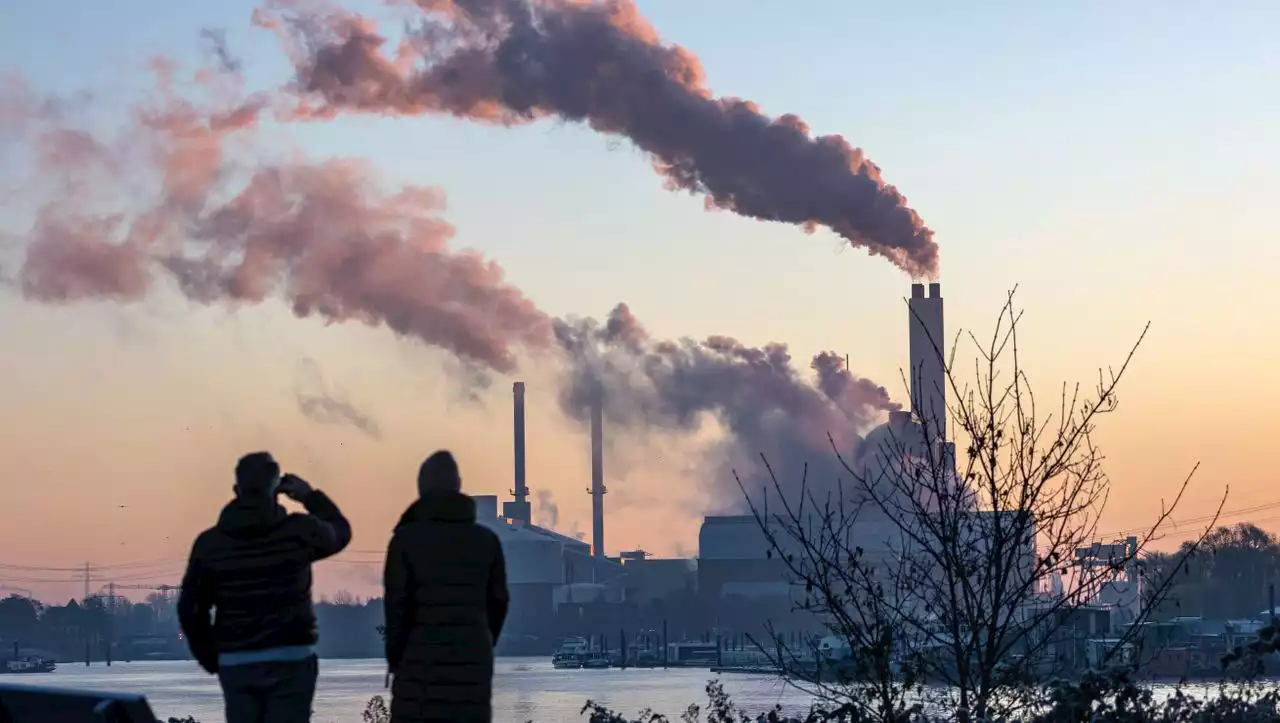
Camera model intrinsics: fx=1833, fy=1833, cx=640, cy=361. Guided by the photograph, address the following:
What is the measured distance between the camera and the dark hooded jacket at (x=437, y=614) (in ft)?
27.2

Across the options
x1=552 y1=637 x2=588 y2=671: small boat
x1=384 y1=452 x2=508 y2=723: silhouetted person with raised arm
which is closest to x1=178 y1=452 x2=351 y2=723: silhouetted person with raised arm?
x1=384 y1=452 x2=508 y2=723: silhouetted person with raised arm

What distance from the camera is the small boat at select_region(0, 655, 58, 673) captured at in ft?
619

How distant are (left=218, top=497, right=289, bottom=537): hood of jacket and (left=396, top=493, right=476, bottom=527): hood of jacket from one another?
603 millimetres

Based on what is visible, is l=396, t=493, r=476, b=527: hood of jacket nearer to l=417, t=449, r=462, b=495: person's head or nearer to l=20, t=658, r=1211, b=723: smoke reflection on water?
l=417, t=449, r=462, b=495: person's head

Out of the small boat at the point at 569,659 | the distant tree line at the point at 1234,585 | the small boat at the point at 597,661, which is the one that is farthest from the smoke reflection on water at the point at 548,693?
the distant tree line at the point at 1234,585

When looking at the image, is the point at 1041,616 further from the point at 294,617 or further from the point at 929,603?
the point at 294,617

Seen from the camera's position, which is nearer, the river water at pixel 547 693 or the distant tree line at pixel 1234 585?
the river water at pixel 547 693

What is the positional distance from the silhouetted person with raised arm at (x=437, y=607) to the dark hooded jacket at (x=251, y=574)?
0.45 metres

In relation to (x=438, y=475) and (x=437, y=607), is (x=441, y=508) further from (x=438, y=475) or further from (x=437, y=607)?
(x=437, y=607)

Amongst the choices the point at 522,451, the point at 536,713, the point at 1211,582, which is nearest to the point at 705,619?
the point at 522,451

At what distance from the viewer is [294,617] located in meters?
8.53

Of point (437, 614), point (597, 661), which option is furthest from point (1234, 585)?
point (437, 614)

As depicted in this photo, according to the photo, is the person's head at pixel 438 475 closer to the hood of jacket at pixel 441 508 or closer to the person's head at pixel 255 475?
the hood of jacket at pixel 441 508

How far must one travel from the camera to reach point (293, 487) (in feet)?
28.2
